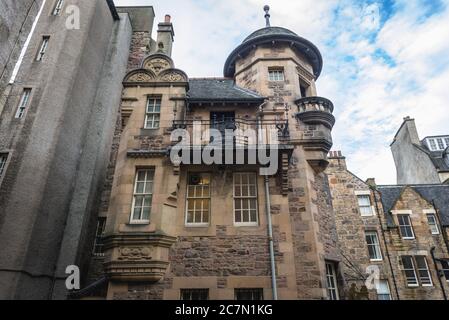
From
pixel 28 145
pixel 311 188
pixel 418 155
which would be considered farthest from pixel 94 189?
pixel 418 155

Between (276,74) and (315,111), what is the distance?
→ 312 centimetres

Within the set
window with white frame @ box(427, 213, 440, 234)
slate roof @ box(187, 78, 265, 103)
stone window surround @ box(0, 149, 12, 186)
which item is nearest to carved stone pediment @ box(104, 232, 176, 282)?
stone window surround @ box(0, 149, 12, 186)

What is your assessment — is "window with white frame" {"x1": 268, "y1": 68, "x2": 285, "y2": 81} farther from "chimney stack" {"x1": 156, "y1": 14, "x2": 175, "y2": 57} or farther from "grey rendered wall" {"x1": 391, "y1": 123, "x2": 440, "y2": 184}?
"grey rendered wall" {"x1": 391, "y1": 123, "x2": 440, "y2": 184}

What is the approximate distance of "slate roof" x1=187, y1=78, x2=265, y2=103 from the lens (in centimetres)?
1224

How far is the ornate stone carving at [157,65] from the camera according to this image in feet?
41.2

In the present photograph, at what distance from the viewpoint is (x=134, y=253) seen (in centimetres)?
930

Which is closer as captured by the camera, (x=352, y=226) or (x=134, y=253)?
(x=134, y=253)

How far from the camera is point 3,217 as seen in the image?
34.6 ft

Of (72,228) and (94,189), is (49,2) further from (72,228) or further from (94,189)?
(72,228)

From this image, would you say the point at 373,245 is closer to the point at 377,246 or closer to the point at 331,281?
the point at 377,246

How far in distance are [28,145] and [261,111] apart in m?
10.2

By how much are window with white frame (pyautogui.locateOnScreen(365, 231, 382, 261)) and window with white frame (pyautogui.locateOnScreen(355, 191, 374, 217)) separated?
139cm

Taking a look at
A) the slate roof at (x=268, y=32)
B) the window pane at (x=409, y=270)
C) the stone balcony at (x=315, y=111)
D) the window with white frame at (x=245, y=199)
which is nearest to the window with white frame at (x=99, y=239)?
the window with white frame at (x=245, y=199)

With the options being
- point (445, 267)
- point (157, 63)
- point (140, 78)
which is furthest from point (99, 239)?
point (445, 267)
